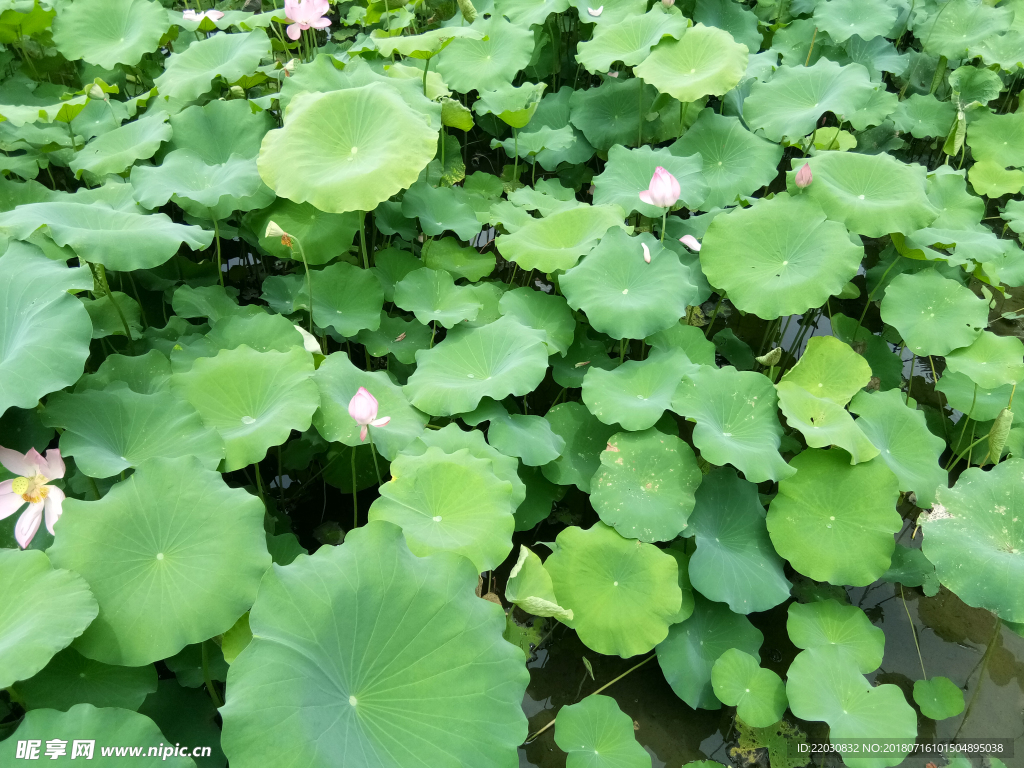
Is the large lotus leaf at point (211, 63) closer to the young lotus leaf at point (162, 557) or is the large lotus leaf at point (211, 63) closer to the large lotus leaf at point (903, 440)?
the young lotus leaf at point (162, 557)

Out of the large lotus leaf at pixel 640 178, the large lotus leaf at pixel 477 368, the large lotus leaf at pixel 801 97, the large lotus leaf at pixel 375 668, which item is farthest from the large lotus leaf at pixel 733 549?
the large lotus leaf at pixel 801 97

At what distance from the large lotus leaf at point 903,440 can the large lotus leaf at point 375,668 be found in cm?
159

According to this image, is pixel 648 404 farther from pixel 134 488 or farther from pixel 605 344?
pixel 134 488

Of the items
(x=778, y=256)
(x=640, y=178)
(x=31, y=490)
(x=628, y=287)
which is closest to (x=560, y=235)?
(x=628, y=287)

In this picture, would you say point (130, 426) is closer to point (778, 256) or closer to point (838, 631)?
point (838, 631)

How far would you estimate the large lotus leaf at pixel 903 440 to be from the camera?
7.66ft

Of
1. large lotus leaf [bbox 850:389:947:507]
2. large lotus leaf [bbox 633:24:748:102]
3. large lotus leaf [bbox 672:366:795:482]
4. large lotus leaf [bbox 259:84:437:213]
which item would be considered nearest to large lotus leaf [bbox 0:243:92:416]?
large lotus leaf [bbox 259:84:437:213]

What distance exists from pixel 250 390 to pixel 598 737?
4.86 feet

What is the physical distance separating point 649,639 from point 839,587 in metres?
0.87

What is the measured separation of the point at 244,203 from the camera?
263 centimetres

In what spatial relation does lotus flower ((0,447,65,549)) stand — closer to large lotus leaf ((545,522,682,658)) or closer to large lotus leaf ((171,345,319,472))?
large lotus leaf ((171,345,319,472))

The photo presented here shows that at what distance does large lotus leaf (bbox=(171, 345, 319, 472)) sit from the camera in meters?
2.04

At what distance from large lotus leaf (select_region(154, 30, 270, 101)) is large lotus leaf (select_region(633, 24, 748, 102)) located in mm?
1820

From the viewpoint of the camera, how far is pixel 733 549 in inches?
89.5
